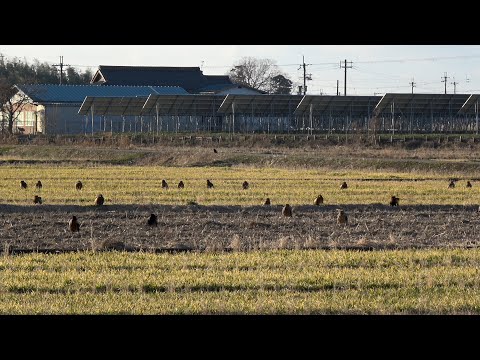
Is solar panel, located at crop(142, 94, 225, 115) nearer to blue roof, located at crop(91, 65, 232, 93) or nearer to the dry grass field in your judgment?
blue roof, located at crop(91, 65, 232, 93)

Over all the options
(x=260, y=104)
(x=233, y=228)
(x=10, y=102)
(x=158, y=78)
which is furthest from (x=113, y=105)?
(x=233, y=228)

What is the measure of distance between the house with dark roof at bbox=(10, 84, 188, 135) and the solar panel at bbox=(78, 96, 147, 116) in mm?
2330

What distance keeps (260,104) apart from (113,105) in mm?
11016

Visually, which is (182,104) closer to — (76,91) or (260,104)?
(260,104)

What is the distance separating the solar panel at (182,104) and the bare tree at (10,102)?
1167 cm

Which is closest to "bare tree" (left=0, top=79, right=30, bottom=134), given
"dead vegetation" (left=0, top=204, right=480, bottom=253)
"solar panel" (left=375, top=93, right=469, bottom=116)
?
"solar panel" (left=375, top=93, right=469, bottom=116)

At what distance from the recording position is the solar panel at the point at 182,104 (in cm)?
6638

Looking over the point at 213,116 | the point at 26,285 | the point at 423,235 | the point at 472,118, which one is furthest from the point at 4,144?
the point at 26,285

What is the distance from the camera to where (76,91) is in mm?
78062

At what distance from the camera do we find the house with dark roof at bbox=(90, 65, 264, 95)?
8994cm

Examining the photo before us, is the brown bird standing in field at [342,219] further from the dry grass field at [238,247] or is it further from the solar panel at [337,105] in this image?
the solar panel at [337,105]

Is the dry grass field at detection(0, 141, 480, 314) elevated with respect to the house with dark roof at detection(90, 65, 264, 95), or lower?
lower

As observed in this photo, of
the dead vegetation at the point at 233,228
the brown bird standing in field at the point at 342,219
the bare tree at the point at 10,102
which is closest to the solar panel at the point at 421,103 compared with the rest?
the bare tree at the point at 10,102
